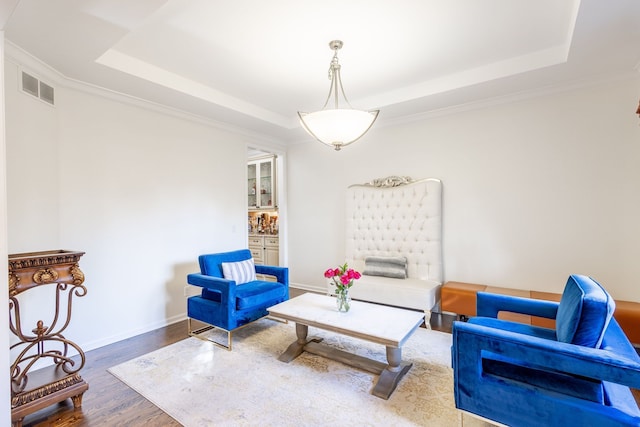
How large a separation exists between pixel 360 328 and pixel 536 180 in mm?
2763

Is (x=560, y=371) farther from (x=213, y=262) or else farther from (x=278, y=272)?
(x=213, y=262)

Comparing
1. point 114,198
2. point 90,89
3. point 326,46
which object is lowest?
point 114,198

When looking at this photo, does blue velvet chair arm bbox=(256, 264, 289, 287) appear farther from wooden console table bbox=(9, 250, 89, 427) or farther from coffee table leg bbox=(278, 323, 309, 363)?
wooden console table bbox=(9, 250, 89, 427)

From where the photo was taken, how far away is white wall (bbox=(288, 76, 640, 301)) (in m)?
3.15

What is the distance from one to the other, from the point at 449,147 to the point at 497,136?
560 millimetres

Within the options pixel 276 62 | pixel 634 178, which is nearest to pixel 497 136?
pixel 634 178

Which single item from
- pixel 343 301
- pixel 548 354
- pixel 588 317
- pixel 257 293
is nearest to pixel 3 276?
pixel 257 293

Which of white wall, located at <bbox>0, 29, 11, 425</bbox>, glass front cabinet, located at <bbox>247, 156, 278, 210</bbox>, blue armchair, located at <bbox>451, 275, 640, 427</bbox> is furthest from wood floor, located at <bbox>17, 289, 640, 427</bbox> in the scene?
glass front cabinet, located at <bbox>247, 156, 278, 210</bbox>

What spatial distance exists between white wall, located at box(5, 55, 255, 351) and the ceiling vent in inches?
2.9

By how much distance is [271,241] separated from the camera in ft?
20.3

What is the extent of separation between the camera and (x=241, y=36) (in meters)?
2.66

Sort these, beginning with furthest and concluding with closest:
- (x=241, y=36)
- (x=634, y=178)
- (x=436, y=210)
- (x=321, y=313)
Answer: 1. (x=436, y=210)
2. (x=634, y=178)
3. (x=321, y=313)
4. (x=241, y=36)

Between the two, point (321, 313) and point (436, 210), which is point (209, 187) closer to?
point (321, 313)

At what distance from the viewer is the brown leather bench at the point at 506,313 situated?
9.14ft
